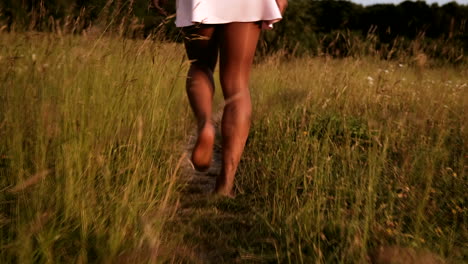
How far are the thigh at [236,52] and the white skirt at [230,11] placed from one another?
4cm

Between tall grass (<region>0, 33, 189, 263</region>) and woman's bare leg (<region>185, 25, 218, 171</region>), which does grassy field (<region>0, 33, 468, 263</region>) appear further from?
woman's bare leg (<region>185, 25, 218, 171</region>)

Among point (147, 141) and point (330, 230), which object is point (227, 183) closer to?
point (147, 141)

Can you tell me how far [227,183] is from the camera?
7.47 ft

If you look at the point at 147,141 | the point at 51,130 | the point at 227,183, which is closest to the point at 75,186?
the point at 51,130

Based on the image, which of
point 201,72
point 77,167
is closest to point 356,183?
point 201,72

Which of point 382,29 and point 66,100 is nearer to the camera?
point 66,100

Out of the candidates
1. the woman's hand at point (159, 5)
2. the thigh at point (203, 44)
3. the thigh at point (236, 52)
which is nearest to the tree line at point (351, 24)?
the woman's hand at point (159, 5)

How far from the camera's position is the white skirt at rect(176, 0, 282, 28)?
2170 millimetres

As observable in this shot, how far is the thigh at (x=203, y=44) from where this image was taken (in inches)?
89.9

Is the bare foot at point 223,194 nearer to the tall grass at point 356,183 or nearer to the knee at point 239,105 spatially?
the tall grass at point 356,183

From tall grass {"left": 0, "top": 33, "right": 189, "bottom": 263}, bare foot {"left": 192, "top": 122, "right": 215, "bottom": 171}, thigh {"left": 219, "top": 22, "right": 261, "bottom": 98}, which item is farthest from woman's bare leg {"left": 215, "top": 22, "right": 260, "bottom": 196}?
tall grass {"left": 0, "top": 33, "right": 189, "bottom": 263}

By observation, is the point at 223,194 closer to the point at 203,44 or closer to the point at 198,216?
the point at 198,216

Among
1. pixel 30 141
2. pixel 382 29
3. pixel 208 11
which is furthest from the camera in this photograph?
pixel 382 29

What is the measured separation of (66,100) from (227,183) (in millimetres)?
852
